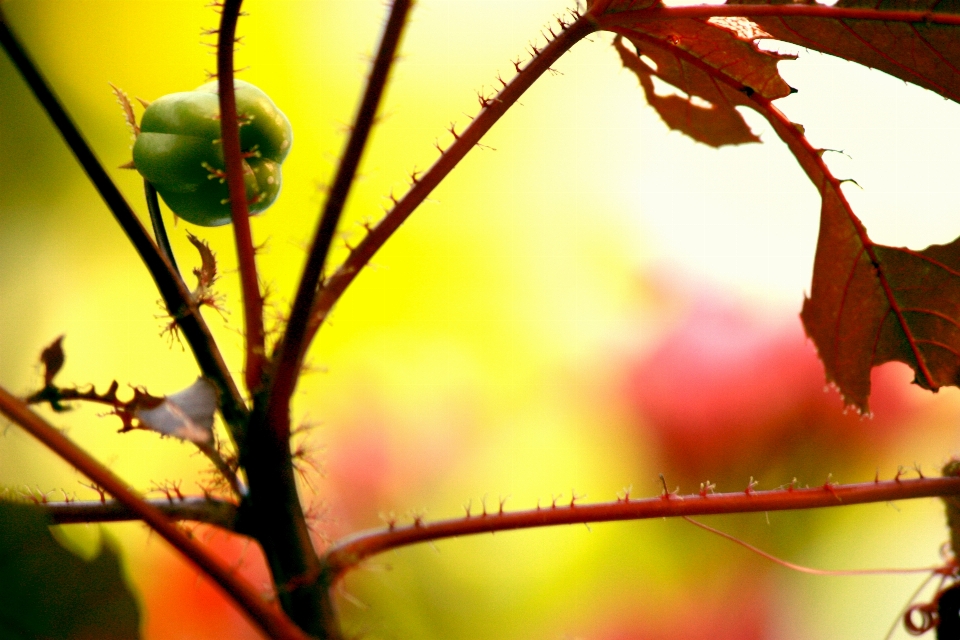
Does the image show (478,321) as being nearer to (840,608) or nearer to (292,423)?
(840,608)

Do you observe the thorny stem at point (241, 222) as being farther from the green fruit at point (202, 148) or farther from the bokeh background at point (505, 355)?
the bokeh background at point (505, 355)

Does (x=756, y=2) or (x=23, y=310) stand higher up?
(x=756, y=2)

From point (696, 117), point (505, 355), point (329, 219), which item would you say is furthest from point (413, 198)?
point (505, 355)

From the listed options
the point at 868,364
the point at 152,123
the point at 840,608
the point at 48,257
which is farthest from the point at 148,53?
the point at 840,608

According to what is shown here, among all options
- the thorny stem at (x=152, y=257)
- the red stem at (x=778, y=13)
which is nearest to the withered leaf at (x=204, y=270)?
the thorny stem at (x=152, y=257)

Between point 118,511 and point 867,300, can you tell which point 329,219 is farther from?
point 867,300

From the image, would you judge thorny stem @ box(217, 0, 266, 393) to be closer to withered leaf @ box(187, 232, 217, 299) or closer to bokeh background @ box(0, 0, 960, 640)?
withered leaf @ box(187, 232, 217, 299)

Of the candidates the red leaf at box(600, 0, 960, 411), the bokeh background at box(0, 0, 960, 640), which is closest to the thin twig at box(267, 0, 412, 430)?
the red leaf at box(600, 0, 960, 411)
